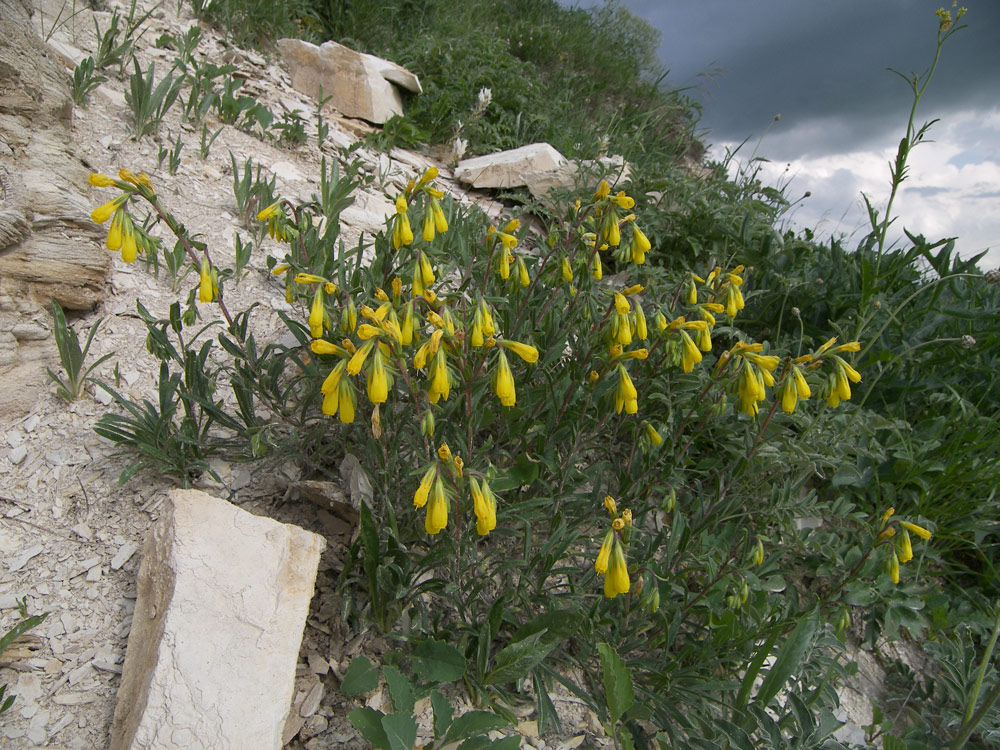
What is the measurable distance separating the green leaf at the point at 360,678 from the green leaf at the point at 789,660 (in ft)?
4.52

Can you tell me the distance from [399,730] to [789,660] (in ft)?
4.77

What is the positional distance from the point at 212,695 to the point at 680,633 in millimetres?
1791

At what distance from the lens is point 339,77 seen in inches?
241

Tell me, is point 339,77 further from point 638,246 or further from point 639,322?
point 639,322

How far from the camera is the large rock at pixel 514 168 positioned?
560 cm

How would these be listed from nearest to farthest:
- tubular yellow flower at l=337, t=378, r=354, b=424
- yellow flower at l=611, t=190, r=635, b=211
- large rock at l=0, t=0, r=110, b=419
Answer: tubular yellow flower at l=337, t=378, r=354, b=424, yellow flower at l=611, t=190, r=635, b=211, large rock at l=0, t=0, r=110, b=419

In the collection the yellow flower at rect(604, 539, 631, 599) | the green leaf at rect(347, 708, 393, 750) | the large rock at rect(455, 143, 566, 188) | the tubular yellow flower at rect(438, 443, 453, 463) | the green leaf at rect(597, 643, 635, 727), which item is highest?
the large rock at rect(455, 143, 566, 188)

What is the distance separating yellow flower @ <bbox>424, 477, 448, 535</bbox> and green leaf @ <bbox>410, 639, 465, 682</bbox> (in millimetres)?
573

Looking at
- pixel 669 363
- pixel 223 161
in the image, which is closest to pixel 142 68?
pixel 223 161

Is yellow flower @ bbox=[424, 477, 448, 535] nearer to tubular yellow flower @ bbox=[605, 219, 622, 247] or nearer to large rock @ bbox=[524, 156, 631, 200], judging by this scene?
tubular yellow flower @ bbox=[605, 219, 622, 247]

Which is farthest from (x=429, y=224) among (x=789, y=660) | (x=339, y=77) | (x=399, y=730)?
(x=339, y=77)

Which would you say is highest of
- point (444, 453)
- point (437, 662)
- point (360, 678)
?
point (444, 453)

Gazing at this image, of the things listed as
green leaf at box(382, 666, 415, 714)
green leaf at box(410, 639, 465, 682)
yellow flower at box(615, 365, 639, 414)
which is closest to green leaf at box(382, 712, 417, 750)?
green leaf at box(382, 666, 415, 714)

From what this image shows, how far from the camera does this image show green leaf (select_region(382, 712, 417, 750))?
158 cm
